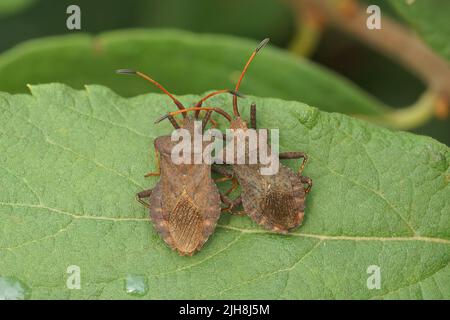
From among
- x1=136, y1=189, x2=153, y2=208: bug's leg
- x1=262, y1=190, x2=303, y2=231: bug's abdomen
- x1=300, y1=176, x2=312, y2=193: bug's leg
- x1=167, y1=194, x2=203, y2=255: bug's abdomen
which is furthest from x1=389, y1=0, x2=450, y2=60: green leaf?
x1=136, y1=189, x2=153, y2=208: bug's leg

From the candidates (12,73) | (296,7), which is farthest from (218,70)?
(12,73)

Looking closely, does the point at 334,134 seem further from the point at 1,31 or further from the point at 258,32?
the point at 1,31

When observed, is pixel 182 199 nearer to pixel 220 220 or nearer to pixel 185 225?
pixel 185 225

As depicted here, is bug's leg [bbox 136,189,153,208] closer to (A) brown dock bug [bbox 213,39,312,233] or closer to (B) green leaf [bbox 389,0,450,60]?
(A) brown dock bug [bbox 213,39,312,233]

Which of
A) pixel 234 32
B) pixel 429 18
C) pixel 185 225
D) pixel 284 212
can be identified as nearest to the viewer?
pixel 284 212

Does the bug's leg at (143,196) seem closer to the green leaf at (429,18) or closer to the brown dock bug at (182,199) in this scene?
the brown dock bug at (182,199)

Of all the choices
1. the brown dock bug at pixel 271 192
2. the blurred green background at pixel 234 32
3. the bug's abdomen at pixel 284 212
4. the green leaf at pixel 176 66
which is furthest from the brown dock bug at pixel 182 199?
the blurred green background at pixel 234 32

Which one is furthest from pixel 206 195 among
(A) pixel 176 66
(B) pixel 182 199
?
(A) pixel 176 66
